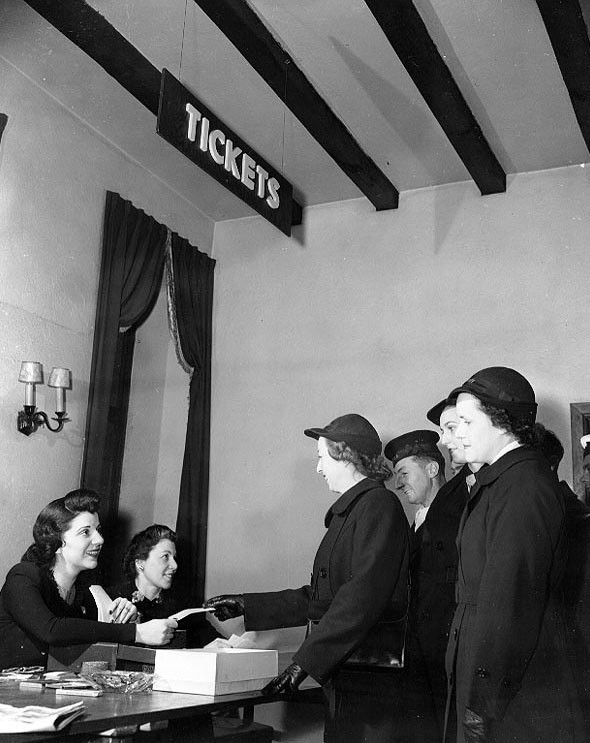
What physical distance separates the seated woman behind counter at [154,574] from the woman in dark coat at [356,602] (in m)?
0.84

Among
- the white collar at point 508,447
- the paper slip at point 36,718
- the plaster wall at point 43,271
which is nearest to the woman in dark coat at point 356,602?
the white collar at point 508,447

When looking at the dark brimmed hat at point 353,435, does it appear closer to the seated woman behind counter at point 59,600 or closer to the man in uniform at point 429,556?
the man in uniform at point 429,556

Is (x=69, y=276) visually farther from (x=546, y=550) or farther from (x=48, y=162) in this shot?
(x=546, y=550)

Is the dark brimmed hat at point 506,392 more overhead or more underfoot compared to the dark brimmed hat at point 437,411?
more underfoot

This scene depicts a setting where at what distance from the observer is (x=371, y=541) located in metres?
2.17

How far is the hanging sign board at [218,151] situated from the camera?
7.14 feet

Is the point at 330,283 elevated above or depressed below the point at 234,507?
above

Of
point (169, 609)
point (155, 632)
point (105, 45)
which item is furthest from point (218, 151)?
point (169, 609)

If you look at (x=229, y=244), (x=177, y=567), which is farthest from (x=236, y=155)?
(x=177, y=567)

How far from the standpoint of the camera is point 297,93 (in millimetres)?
3043

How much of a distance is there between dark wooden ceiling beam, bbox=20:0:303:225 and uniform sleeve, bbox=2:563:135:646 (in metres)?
1.71

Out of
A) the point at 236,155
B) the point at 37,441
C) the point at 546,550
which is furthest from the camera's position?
the point at 37,441

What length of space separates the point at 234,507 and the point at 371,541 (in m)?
1.08

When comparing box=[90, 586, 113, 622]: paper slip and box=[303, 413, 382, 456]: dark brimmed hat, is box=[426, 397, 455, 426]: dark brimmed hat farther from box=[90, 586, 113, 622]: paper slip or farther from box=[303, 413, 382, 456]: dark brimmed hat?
box=[90, 586, 113, 622]: paper slip
